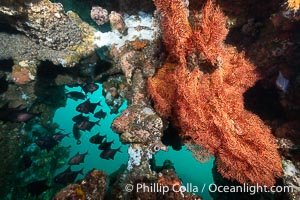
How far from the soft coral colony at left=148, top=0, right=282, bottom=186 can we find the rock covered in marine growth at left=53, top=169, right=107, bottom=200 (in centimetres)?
173

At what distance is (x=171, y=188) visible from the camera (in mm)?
4730

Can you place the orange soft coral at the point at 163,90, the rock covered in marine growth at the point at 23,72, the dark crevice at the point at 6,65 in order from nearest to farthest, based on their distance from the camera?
the orange soft coral at the point at 163,90 → the rock covered in marine growth at the point at 23,72 → the dark crevice at the point at 6,65

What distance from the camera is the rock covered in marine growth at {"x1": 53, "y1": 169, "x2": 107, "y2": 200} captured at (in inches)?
165

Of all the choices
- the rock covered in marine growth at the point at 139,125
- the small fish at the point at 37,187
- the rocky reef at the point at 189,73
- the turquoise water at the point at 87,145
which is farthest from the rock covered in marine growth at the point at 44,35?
the turquoise water at the point at 87,145

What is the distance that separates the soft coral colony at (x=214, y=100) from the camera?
4.47 metres

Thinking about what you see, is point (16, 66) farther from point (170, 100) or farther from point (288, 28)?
point (288, 28)

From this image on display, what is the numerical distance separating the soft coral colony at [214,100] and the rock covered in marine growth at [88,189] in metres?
1.73

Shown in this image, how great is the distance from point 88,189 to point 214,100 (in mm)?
2472

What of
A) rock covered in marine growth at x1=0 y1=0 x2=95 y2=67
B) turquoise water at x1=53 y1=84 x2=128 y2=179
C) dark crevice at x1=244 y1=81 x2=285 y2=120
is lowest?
dark crevice at x1=244 y1=81 x2=285 y2=120

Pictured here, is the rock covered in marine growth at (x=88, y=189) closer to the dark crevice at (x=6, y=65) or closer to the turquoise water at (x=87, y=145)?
the dark crevice at (x=6, y=65)

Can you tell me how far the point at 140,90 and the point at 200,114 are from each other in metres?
1.64

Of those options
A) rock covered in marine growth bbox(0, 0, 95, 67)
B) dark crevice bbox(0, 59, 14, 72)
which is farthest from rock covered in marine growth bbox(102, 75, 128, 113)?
dark crevice bbox(0, 59, 14, 72)

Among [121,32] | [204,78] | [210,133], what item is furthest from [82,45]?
[210,133]

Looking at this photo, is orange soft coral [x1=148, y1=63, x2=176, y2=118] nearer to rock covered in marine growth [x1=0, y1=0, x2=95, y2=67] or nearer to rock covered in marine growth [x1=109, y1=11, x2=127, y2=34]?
rock covered in marine growth [x1=109, y1=11, x2=127, y2=34]
